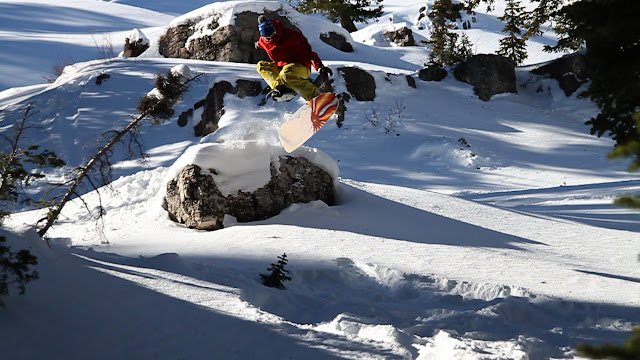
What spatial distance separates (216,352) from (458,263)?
3.63 meters

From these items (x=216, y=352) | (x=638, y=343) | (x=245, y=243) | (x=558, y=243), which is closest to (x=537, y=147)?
(x=558, y=243)

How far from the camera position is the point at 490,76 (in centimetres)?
1675

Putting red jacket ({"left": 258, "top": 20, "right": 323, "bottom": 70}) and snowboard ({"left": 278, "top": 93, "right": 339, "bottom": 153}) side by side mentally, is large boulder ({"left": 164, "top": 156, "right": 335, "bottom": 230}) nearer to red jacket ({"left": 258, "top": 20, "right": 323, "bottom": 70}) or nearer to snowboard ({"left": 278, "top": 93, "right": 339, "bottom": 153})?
snowboard ({"left": 278, "top": 93, "right": 339, "bottom": 153})

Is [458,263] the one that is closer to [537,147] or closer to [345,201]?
[345,201]

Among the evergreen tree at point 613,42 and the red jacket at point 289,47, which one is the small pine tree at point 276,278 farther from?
the evergreen tree at point 613,42

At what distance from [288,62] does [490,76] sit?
1078 centimetres

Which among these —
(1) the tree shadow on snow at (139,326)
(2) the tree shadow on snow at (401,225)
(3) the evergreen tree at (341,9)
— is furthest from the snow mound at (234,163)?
(3) the evergreen tree at (341,9)

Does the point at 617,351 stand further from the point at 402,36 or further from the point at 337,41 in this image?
the point at 402,36

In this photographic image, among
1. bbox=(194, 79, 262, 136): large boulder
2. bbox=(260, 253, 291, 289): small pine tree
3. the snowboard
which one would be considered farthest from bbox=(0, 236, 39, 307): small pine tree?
bbox=(194, 79, 262, 136): large boulder

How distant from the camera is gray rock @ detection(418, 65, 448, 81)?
57.2 ft

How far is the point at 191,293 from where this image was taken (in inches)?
185

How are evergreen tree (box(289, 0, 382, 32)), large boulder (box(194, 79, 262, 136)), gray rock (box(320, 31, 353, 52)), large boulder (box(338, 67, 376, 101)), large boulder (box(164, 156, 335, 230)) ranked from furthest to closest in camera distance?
evergreen tree (box(289, 0, 382, 32)) < gray rock (box(320, 31, 353, 52)) < large boulder (box(338, 67, 376, 101)) < large boulder (box(194, 79, 262, 136)) < large boulder (box(164, 156, 335, 230))

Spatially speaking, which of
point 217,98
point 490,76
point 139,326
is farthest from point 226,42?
point 139,326

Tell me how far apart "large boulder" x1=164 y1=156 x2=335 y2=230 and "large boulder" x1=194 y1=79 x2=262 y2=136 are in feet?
20.6
